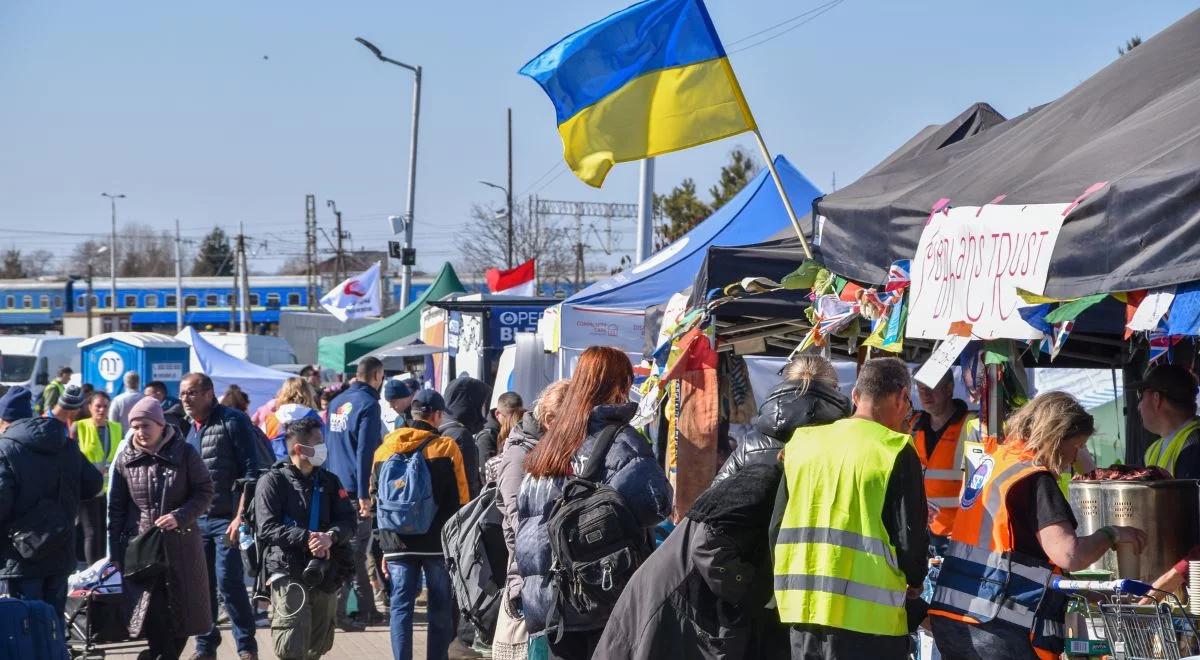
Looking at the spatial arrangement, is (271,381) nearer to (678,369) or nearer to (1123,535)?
(678,369)

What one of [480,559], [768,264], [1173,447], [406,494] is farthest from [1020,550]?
[406,494]

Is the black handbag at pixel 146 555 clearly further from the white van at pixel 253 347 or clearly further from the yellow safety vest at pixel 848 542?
the white van at pixel 253 347

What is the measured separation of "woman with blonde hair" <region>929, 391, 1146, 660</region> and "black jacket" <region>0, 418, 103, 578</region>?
5469mm

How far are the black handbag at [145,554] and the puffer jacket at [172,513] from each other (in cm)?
5

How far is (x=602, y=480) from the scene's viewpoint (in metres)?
5.21

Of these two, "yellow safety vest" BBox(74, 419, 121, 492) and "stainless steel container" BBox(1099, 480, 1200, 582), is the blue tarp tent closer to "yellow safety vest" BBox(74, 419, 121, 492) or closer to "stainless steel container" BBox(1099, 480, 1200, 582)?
"yellow safety vest" BBox(74, 419, 121, 492)

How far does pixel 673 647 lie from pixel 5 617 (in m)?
3.60

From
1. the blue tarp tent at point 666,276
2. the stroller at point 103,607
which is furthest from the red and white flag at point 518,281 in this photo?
the stroller at point 103,607

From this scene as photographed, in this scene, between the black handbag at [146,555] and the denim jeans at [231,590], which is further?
the denim jeans at [231,590]

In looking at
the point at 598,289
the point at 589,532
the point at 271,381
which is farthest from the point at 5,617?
the point at 271,381

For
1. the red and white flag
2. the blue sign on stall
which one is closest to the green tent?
the red and white flag

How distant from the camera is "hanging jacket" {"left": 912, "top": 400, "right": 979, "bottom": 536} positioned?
7.57 m

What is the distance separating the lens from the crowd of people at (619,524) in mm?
4238

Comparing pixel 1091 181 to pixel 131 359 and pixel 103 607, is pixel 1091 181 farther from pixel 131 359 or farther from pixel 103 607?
pixel 131 359
